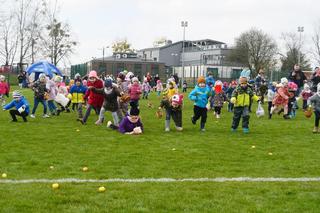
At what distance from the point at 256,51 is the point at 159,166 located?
76.5m

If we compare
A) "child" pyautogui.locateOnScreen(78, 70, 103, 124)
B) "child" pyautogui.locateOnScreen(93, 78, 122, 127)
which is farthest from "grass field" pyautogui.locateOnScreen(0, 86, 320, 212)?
"child" pyautogui.locateOnScreen(78, 70, 103, 124)

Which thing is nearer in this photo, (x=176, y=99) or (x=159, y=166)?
(x=159, y=166)

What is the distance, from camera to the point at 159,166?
8.44 meters

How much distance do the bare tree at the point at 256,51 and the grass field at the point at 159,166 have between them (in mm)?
68858

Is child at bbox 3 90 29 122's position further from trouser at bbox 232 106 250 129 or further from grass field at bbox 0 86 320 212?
trouser at bbox 232 106 250 129

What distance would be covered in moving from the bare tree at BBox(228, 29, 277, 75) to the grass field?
6886cm

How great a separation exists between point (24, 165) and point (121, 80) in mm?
12052

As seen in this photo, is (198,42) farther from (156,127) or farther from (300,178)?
(300,178)

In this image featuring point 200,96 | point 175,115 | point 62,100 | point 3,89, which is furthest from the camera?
point 3,89

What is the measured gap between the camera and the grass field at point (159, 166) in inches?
237

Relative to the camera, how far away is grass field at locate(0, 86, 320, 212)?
19.8ft

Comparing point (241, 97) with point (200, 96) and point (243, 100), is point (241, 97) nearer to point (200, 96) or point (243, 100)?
point (243, 100)

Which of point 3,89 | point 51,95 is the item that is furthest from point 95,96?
point 3,89

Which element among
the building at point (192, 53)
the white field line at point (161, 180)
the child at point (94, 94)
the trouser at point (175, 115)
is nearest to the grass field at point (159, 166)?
the white field line at point (161, 180)
